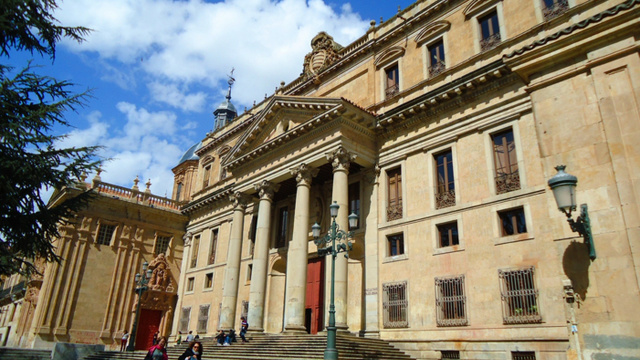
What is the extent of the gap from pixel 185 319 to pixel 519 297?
2382cm

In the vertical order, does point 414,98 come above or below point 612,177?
above

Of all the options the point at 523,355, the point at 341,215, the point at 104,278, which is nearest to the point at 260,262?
the point at 341,215

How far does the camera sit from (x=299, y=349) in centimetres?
1636

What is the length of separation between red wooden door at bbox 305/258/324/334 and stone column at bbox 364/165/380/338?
3448mm

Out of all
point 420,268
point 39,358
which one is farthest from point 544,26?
point 39,358

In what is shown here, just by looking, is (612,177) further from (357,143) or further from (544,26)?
(357,143)

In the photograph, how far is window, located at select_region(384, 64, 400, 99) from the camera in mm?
22969

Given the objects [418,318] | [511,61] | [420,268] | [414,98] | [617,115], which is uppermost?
[414,98]

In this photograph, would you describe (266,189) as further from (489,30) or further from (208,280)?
(489,30)

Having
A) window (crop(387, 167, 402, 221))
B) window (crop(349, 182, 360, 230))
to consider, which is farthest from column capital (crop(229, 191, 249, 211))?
window (crop(387, 167, 402, 221))

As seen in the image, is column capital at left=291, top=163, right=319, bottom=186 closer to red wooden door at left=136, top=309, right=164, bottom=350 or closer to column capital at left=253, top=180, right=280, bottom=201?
column capital at left=253, top=180, right=280, bottom=201

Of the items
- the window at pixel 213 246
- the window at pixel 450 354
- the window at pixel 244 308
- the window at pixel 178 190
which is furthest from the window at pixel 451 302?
the window at pixel 178 190

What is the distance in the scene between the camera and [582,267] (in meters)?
8.87

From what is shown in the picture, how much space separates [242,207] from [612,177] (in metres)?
19.4
